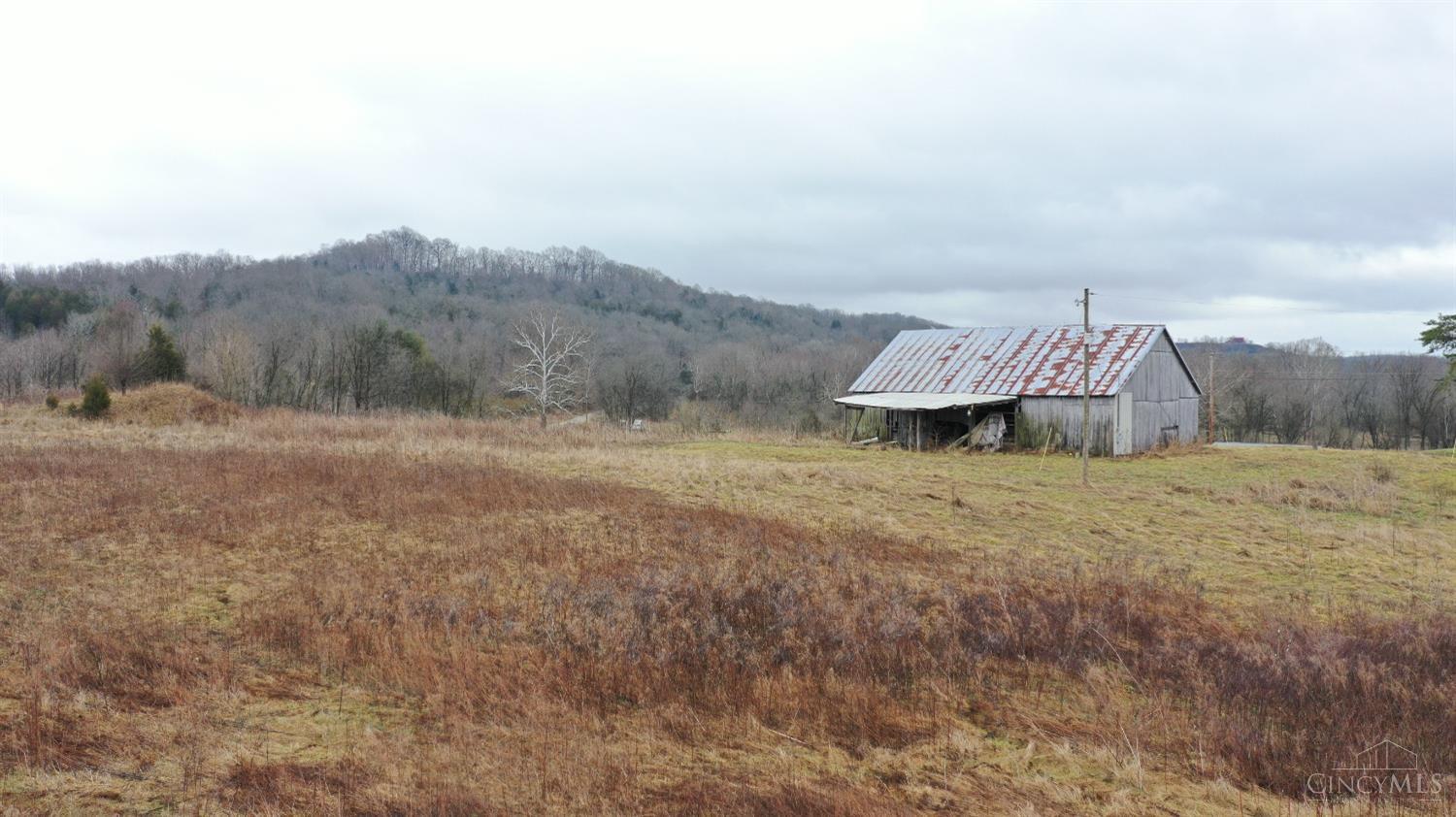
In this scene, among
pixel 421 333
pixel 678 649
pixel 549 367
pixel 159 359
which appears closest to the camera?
pixel 678 649

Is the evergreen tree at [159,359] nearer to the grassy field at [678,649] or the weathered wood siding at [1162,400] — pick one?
the grassy field at [678,649]

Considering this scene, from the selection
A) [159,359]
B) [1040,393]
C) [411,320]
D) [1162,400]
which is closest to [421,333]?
[411,320]

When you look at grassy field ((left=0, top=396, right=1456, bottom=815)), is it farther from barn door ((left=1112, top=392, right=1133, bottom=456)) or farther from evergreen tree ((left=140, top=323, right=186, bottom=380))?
evergreen tree ((left=140, top=323, right=186, bottom=380))

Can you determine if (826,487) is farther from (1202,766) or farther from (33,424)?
(33,424)

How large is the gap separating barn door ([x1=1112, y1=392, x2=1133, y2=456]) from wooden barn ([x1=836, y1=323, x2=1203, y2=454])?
0.04 meters

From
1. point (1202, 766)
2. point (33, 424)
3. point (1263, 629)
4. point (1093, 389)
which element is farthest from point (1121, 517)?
point (33, 424)

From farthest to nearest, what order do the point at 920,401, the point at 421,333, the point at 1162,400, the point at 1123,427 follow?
the point at 421,333 < the point at 1162,400 < the point at 920,401 < the point at 1123,427

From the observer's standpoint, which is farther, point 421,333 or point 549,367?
point 421,333

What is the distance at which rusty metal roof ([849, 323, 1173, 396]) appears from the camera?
35.2 m

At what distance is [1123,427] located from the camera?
112 ft

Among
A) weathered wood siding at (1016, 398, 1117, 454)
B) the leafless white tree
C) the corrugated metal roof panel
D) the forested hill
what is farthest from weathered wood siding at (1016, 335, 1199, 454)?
the forested hill

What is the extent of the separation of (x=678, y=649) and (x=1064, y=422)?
2926cm

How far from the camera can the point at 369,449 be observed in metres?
24.6

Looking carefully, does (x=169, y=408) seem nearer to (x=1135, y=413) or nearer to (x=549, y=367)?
(x=549, y=367)
